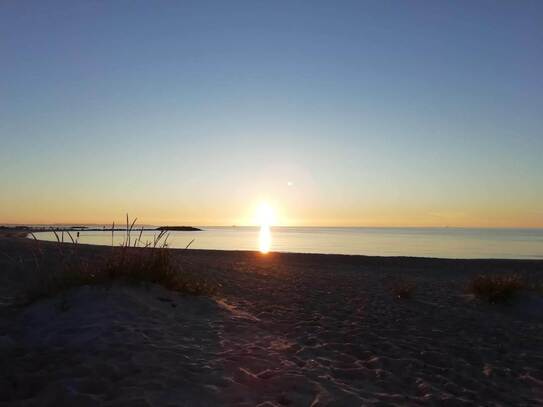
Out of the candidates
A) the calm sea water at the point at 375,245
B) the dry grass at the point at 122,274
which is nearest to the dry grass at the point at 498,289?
the dry grass at the point at 122,274

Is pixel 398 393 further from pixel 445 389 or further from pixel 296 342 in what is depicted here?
pixel 296 342

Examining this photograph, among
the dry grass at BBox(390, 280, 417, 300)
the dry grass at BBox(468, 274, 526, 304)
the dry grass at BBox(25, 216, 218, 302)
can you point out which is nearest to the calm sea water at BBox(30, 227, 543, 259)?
the dry grass at BBox(468, 274, 526, 304)

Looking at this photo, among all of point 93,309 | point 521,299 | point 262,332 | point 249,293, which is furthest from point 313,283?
point 93,309

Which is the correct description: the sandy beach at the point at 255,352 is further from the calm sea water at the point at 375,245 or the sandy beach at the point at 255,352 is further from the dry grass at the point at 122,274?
the calm sea water at the point at 375,245

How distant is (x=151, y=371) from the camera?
4.04 meters

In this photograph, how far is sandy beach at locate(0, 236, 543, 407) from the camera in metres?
3.74

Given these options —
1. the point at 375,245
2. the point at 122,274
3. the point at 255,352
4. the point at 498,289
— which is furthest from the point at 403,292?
the point at 375,245

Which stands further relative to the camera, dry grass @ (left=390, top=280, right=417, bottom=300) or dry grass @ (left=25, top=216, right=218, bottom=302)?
dry grass @ (left=390, top=280, right=417, bottom=300)

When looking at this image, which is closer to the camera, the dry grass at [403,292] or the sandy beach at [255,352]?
the sandy beach at [255,352]

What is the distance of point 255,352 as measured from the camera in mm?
4992

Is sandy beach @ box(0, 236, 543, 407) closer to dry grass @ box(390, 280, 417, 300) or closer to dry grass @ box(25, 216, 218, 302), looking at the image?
dry grass @ box(25, 216, 218, 302)

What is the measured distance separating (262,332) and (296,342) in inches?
21.7

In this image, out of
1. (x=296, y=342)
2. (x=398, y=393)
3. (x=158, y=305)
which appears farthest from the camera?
(x=158, y=305)

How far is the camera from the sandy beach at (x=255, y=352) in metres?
3.74
